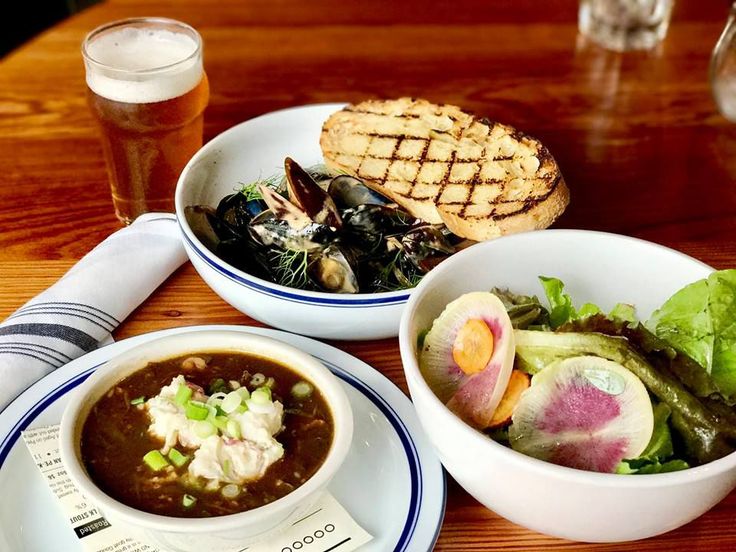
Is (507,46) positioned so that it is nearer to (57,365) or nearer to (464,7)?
(464,7)

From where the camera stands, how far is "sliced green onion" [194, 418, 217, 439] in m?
1.21

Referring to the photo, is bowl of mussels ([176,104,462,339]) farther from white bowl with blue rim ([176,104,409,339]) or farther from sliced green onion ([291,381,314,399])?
sliced green onion ([291,381,314,399])

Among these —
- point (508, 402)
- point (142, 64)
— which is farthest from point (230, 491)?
point (142, 64)

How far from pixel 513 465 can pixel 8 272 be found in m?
1.17

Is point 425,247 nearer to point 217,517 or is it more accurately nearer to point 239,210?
point 239,210

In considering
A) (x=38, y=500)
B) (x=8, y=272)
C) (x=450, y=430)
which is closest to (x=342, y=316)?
(x=450, y=430)

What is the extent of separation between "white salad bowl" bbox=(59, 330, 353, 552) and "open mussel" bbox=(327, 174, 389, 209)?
48 cm

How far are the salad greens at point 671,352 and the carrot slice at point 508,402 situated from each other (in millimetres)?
27

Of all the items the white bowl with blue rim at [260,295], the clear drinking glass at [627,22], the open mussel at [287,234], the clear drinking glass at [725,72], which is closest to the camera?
the white bowl with blue rim at [260,295]

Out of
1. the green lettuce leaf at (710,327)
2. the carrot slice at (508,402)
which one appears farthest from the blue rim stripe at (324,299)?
the green lettuce leaf at (710,327)

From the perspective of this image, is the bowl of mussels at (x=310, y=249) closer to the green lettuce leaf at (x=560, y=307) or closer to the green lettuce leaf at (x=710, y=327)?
the green lettuce leaf at (x=560, y=307)

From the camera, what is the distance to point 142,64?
1.92 metres

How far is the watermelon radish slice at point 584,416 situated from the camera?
3.75 ft

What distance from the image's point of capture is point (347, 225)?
1688mm
